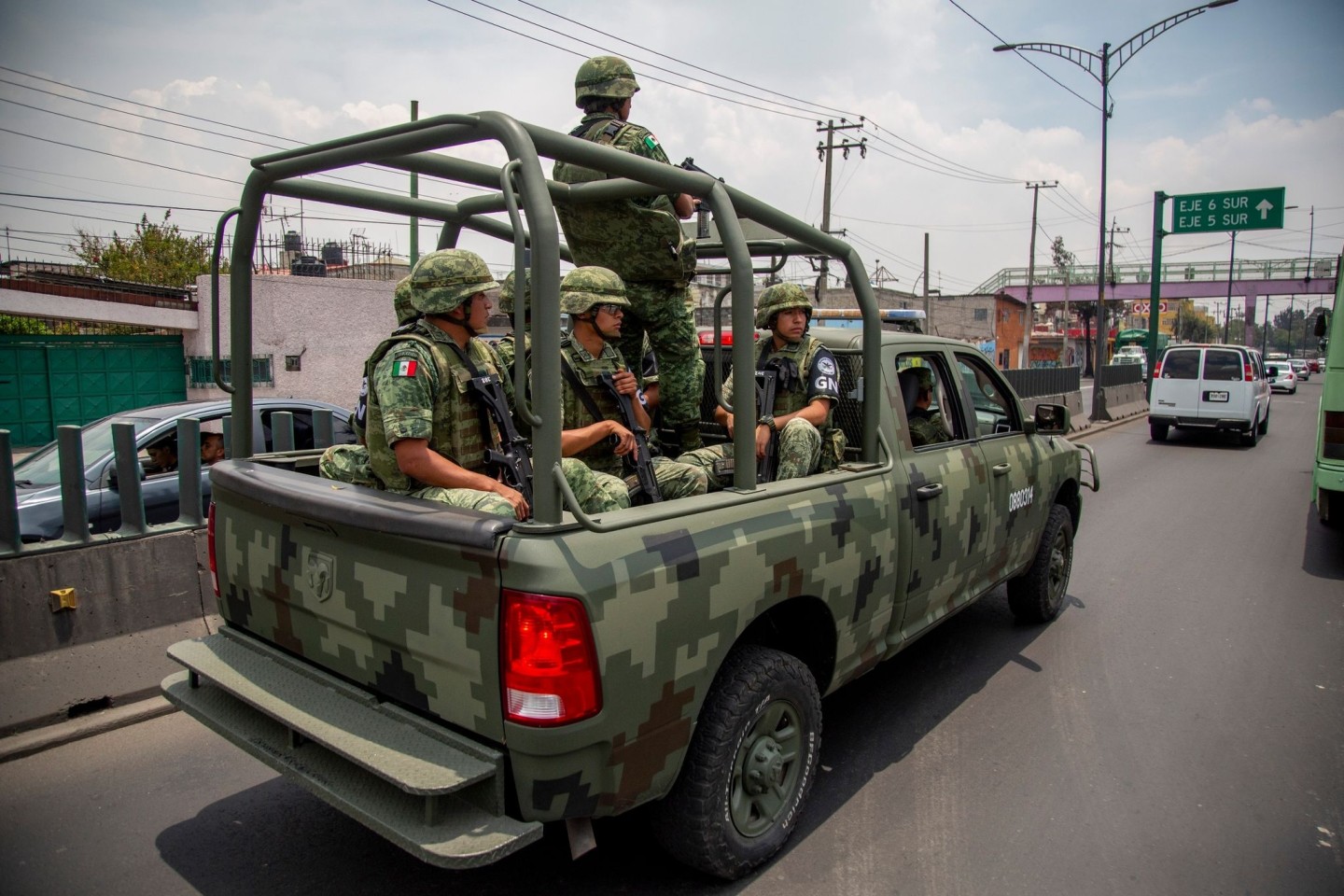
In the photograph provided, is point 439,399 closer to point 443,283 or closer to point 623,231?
point 443,283

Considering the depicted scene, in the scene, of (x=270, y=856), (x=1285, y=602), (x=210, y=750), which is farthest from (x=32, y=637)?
(x=1285, y=602)

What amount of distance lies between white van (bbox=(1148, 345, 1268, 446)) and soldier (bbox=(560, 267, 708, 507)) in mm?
15851

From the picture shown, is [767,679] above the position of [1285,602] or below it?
above

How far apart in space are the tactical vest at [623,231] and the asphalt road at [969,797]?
224cm

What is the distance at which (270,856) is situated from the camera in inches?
117

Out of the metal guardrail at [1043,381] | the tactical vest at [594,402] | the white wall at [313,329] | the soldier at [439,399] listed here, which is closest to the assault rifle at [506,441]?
the soldier at [439,399]

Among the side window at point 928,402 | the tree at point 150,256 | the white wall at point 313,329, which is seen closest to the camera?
the side window at point 928,402

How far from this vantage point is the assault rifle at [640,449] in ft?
10.6

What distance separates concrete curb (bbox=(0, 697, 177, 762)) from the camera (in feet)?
12.2

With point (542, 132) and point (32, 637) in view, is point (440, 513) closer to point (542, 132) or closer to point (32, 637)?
point (542, 132)

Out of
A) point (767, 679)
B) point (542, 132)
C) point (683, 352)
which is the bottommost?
point (767, 679)

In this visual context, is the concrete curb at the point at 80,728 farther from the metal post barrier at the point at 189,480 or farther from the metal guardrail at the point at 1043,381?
the metal guardrail at the point at 1043,381

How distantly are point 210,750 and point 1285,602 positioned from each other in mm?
6724

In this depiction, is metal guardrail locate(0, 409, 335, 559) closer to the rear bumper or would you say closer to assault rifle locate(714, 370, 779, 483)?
assault rifle locate(714, 370, 779, 483)
